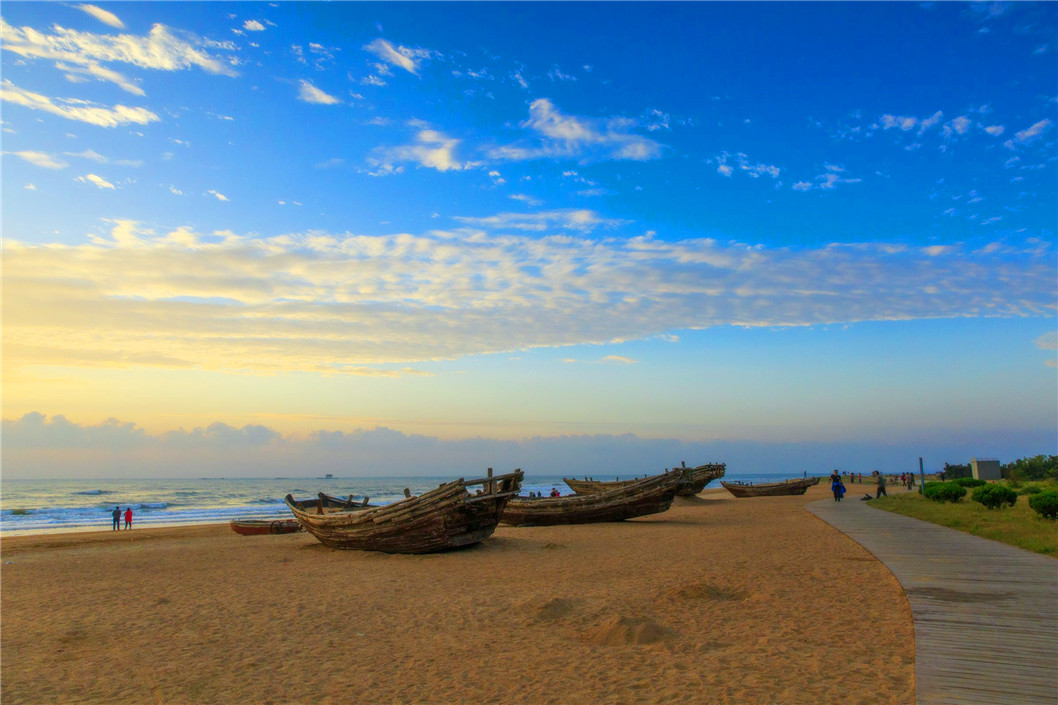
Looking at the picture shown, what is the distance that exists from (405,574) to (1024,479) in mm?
44026

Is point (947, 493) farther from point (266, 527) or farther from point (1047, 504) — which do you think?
point (266, 527)

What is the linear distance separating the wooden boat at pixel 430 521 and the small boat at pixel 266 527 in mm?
8332

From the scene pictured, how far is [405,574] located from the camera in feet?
44.2

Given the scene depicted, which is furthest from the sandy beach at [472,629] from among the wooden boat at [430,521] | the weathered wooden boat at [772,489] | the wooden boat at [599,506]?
the weathered wooden boat at [772,489]

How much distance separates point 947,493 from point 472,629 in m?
25.3

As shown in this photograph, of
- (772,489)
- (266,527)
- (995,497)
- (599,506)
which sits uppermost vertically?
(995,497)

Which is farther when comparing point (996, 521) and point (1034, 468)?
point (1034, 468)

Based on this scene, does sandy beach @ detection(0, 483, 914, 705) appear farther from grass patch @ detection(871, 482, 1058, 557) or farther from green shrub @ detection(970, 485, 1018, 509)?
green shrub @ detection(970, 485, 1018, 509)

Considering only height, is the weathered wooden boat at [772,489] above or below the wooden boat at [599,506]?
below

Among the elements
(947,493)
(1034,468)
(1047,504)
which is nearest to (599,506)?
(1047,504)

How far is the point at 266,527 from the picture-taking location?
25.3m

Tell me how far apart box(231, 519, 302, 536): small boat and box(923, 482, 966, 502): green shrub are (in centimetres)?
2669

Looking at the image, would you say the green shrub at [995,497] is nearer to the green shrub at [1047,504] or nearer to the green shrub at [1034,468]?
the green shrub at [1047,504]

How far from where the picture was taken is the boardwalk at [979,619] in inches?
206
